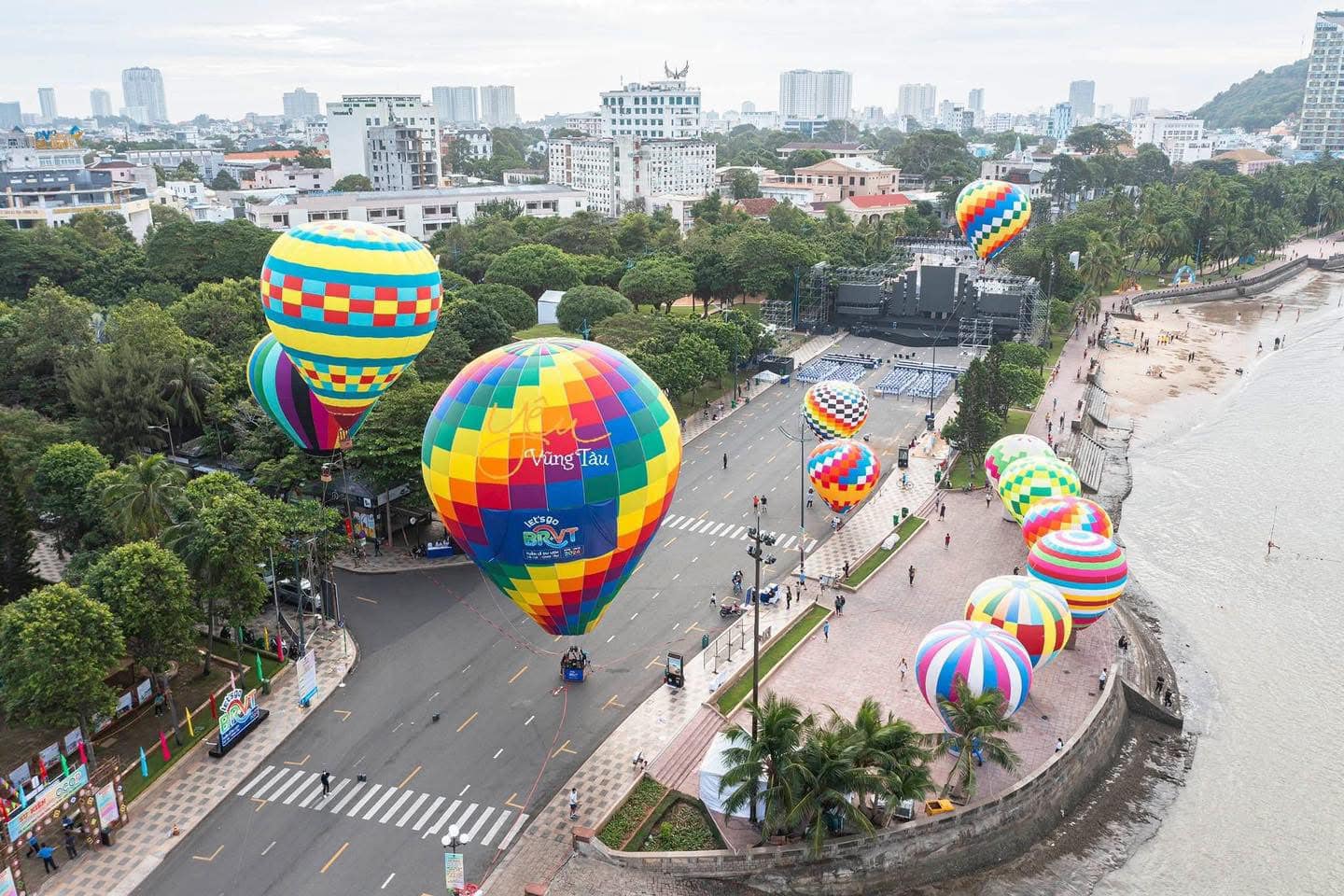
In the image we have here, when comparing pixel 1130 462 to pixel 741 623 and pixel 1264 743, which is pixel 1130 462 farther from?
pixel 741 623

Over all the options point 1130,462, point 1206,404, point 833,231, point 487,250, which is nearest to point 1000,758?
point 1130,462

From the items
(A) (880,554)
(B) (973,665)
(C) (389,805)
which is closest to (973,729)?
(B) (973,665)

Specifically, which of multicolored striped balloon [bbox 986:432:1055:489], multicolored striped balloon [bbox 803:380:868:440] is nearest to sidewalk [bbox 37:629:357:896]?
multicolored striped balloon [bbox 803:380:868:440]

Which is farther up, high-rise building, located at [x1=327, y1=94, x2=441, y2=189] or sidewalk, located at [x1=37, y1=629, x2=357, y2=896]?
high-rise building, located at [x1=327, y1=94, x2=441, y2=189]

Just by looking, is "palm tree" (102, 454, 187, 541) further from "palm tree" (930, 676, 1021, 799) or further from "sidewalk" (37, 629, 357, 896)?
"palm tree" (930, 676, 1021, 799)

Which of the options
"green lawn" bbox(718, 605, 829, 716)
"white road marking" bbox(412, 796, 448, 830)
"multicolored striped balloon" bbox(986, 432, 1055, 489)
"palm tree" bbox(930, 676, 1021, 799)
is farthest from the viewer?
"multicolored striped balloon" bbox(986, 432, 1055, 489)

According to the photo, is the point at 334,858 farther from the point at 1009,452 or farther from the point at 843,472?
the point at 1009,452
